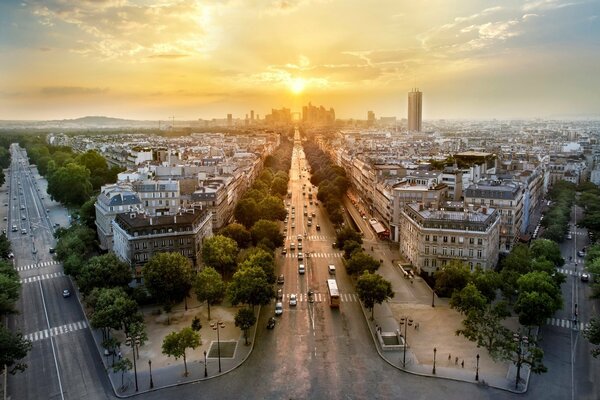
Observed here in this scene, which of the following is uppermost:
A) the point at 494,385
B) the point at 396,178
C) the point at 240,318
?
the point at 396,178

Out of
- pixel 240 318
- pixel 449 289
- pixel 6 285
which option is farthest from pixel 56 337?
pixel 449 289

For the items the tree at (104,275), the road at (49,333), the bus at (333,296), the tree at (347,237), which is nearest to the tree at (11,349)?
the road at (49,333)

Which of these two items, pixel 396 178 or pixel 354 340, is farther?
pixel 396 178

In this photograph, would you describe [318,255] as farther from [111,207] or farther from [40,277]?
[40,277]

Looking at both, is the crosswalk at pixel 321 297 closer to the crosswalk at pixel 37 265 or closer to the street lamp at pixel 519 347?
the street lamp at pixel 519 347

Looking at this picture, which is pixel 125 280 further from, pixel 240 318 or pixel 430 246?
pixel 430 246

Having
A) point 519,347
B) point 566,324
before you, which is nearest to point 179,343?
point 519,347
